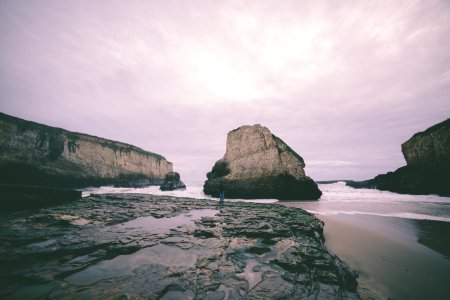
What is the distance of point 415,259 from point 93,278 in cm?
693

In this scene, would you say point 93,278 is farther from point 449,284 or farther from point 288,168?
point 288,168

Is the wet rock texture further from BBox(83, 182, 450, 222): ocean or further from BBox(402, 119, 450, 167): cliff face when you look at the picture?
BBox(402, 119, 450, 167): cliff face

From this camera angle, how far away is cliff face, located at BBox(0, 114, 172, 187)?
28.2 meters

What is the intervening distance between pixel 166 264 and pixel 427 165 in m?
36.9

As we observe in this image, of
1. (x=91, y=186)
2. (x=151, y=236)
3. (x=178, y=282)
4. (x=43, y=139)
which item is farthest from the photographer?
(x=91, y=186)

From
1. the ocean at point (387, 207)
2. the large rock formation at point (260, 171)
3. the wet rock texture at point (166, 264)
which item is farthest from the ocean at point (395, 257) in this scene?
the large rock formation at point (260, 171)

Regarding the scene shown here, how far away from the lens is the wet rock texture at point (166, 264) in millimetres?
2805

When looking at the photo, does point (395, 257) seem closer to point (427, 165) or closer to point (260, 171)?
point (260, 171)

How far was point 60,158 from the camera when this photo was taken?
34.6 meters

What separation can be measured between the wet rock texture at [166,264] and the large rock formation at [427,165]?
1176 inches

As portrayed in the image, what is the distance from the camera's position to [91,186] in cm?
3916

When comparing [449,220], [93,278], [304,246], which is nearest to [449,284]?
[304,246]

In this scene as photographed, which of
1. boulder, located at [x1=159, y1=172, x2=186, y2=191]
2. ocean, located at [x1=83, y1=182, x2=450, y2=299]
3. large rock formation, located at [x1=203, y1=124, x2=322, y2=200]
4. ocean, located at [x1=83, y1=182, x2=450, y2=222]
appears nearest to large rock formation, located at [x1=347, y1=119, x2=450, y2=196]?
ocean, located at [x1=83, y1=182, x2=450, y2=222]

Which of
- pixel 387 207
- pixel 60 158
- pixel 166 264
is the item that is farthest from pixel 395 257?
pixel 60 158
